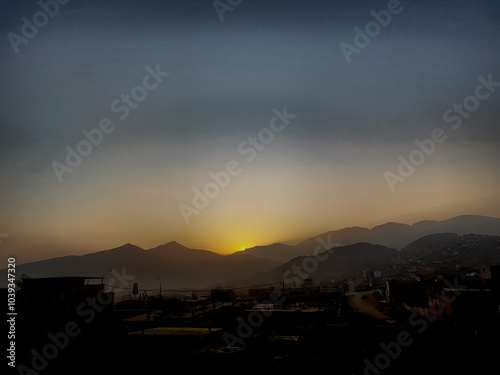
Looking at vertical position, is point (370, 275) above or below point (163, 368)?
below

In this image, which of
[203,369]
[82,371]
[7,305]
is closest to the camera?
[203,369]

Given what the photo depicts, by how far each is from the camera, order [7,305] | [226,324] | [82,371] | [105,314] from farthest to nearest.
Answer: [105,314]
[226,324]
[7,305]
[82,371]

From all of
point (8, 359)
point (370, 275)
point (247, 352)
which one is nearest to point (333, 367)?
point (247, 352)

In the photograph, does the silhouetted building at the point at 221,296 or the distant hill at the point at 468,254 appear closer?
the silhouetted building at the point at 221,296

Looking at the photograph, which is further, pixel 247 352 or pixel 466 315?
pixel 466 315

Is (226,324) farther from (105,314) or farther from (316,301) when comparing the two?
(316,301)

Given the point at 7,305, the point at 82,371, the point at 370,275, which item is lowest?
the point at 370,275

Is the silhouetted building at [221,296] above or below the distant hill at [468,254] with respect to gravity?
above

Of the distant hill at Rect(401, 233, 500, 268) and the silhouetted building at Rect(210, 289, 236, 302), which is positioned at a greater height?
the silhouetted building at Rect(210, 289, 236, 302)

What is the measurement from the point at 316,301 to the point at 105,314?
114ft

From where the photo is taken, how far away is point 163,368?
57.7 feet

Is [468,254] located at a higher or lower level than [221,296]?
lower

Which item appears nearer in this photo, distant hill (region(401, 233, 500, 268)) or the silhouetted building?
the silhouetted building

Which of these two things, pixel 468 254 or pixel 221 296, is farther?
pixel 468 254
